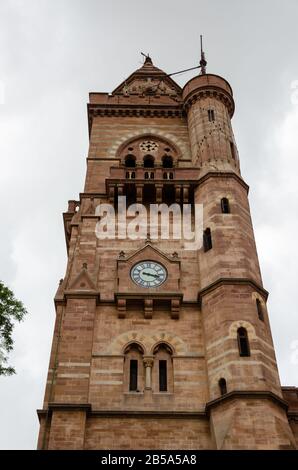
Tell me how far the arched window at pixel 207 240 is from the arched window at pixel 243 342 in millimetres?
4899

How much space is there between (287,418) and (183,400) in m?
3.55

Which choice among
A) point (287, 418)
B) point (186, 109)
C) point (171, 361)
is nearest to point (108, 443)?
point (171, 361)

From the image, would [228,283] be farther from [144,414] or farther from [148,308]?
[144,414]

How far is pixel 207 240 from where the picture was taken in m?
27.1

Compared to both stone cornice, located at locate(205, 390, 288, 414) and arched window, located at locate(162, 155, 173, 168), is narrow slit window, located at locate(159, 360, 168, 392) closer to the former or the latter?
stone cornice, located at locate(205, 390, 288, 414)

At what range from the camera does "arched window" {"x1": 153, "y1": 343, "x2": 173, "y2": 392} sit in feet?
73.8

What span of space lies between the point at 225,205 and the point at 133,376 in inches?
369

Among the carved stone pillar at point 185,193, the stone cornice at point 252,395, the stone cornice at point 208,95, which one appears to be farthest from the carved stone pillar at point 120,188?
the stone cornice at point 252,395

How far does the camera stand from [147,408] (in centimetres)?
2156

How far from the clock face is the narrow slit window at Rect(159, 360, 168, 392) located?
3596 millimetres

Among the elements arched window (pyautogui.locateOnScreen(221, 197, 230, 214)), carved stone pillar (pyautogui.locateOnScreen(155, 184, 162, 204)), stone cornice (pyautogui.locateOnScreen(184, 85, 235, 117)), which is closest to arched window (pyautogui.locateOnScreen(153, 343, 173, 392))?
arched window (pyautogui.locateOnScreen(221, 197, 230, 214))

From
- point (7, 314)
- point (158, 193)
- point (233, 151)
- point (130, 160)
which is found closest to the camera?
point (7, 314)

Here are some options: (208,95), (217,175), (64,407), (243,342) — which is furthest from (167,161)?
(64,407)
